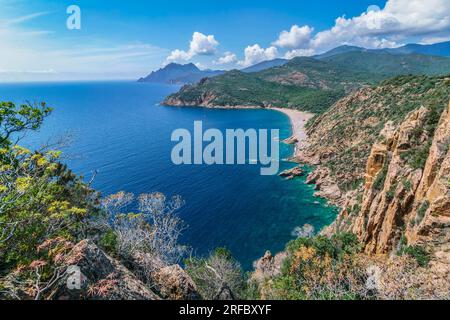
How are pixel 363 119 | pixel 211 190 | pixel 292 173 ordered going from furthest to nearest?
pixel 363 119 < pixel 292 173 < pixel 211 190

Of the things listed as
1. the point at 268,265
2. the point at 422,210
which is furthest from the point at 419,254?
the point at 268,265

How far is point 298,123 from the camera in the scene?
132 metres

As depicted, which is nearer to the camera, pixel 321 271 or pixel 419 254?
pixel 419 254

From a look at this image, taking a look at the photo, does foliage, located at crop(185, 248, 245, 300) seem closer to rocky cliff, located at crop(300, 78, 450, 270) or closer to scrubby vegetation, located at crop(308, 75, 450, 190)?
rocky cliff, located at crop(300, 78, 450, 270)

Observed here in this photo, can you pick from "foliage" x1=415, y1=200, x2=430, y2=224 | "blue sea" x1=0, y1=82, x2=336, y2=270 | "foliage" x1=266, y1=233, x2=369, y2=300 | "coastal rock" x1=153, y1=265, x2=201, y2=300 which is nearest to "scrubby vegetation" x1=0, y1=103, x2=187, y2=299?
"coastal rock" x1=153, y1=265, x2=201, y2=300

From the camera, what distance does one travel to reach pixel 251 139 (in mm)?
115938

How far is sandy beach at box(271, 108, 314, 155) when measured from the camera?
96469 millimetres

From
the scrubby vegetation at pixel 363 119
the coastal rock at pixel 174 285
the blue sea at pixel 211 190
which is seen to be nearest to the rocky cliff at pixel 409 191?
the scrubby vegetation at pixel 363 119

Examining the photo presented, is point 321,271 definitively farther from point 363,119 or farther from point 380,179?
point 363,119

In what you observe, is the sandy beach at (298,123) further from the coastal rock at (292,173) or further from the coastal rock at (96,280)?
the coastal rock at (96,280)

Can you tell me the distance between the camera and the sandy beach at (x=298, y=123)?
96.5 m

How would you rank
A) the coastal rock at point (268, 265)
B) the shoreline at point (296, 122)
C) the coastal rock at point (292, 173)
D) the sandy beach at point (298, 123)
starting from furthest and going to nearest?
1. the sandy beach at point (298, 123)
2. the shoreline at point (296, 122)
3. the coastal rock at point (292, 173)
4. the coastal rock at point (268, 265)

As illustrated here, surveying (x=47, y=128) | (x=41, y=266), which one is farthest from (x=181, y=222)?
(x=47, y=128)
